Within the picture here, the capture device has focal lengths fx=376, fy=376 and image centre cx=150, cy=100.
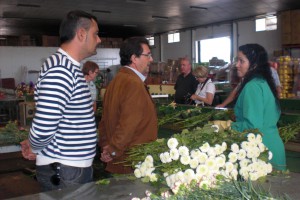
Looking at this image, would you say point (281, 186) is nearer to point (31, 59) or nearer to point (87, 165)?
point (87, 165)

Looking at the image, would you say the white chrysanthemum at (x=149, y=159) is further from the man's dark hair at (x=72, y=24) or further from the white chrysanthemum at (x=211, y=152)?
the man's dark hair at (x=72, y=24)

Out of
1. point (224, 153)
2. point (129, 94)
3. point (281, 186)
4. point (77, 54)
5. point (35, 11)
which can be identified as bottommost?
point (281, 186)

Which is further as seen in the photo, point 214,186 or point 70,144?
point 70,144

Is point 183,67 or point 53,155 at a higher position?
point 183,67

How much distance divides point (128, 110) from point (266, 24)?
12.1 metres

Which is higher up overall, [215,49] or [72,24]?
[215,49]

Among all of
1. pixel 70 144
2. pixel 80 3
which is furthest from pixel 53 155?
pixel 80 3

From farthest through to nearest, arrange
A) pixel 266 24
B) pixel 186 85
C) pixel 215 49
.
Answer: pixel 215 49 → pixel 266 24 → pixel 186 85

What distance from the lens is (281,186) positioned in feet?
5.52

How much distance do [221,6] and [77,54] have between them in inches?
427

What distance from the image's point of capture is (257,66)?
8.64 feet

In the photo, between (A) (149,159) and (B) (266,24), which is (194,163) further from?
(B) (266,24)

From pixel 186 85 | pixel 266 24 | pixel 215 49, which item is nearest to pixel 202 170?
pixel 186 85

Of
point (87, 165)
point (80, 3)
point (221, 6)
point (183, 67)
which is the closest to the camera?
point (87, 165)
